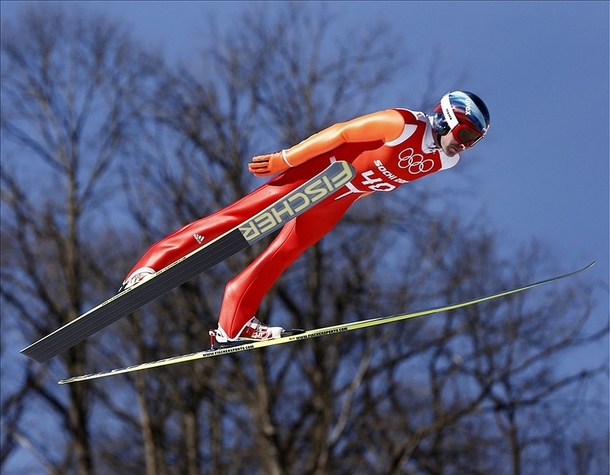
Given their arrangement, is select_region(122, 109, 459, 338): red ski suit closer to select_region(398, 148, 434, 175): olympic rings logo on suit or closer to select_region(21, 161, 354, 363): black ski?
select_region(398, 148, 434, 175): olympic rings logo on suit

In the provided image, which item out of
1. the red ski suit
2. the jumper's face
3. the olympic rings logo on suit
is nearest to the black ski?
the red ski suit

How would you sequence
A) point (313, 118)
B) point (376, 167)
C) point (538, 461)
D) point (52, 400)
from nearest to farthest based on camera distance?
1. point (376, 167)
2. point (313, 118)
3. point (52, 400)
4. point (538, 461)

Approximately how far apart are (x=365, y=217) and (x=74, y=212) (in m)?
6.27

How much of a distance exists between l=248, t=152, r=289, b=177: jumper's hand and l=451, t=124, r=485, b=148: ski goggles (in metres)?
1.01

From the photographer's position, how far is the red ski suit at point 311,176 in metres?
5.42

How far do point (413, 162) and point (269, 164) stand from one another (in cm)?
84

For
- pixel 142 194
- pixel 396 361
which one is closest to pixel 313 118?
pixel 142 194

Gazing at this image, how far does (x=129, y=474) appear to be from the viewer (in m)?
21.2

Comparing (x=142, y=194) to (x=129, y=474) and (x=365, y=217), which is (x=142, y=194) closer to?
(x=365, y=217)

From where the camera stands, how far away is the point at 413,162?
5504 mm

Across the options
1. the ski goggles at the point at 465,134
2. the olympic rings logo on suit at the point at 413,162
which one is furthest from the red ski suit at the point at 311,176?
the ski goggles at the point at 465,134

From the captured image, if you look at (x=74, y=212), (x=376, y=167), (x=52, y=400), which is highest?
(x=74, y=212)

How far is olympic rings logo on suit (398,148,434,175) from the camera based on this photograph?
5469 mm

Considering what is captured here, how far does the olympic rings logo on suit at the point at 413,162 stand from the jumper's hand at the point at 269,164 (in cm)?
68
